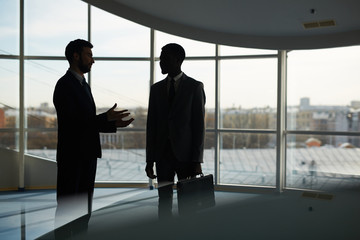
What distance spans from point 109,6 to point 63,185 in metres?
2.91

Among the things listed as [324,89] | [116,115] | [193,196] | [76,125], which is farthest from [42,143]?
[193,196]

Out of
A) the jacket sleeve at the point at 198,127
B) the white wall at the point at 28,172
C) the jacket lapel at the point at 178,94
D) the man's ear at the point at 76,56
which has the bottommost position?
the white wall at the point at 28,172

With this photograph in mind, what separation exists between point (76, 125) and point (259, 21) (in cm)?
192

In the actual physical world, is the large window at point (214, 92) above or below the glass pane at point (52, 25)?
below

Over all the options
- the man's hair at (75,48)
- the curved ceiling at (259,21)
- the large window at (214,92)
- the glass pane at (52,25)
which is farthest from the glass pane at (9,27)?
the man's hair at (75,48)

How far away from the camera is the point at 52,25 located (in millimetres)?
7555

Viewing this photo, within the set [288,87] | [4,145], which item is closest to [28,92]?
[4,145]

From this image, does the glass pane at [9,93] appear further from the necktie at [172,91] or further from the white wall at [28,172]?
the necktie at [172,91]

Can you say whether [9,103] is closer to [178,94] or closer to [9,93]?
[9,93]

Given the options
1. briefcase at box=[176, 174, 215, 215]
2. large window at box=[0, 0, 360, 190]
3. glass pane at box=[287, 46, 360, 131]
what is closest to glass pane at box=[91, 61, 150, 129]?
large window at box=[0, 0, 360, 190]

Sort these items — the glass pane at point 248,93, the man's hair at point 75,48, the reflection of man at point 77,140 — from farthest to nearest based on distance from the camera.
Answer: the glass pane at point 248,93
the man's hair at point 75,48
the reflection of man at point 77,140

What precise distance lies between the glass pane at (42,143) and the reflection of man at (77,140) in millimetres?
6271

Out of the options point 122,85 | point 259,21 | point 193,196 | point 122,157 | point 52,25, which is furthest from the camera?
point 122,157

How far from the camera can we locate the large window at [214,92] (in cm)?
667
